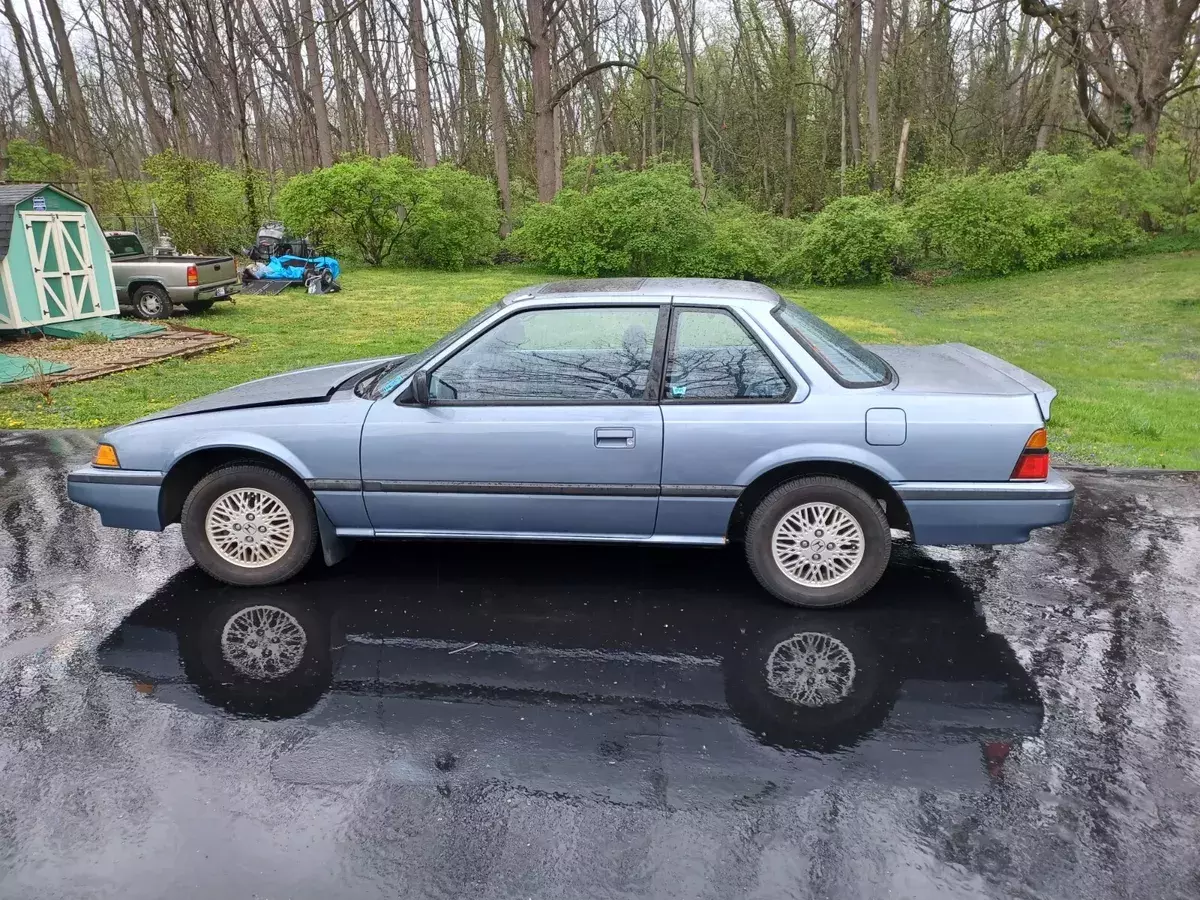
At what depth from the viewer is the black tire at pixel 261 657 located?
3.67 m

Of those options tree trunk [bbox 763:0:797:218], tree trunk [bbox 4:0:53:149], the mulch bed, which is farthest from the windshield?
tree trunk [bbox 4:0:53:149]

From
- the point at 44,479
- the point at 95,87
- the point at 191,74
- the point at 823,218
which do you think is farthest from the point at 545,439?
the point at 95,87

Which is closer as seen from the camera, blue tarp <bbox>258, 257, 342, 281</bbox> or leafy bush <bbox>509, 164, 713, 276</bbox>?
blue tarp <bbox>258, 257, 342, 281</bbox>

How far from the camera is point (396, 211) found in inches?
971

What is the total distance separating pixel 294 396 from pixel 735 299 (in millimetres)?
2370

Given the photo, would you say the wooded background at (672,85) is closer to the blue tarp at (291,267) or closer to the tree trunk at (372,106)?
the tree trunk at (372,106)

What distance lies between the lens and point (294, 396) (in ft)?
15.5

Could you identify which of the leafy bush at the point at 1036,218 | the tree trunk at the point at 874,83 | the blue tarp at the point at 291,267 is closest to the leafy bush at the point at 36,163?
the blue tarp at the point at 291,267

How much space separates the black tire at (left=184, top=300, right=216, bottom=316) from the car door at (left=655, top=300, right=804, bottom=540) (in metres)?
14.0

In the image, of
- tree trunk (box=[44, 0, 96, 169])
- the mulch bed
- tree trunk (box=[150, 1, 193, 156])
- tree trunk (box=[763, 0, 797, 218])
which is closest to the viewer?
the mulch bed

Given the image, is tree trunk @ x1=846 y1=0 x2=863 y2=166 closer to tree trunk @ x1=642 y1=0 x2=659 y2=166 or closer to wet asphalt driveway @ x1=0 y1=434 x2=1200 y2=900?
tree trunk @ x1=642 y1=0 x2=659 y2=166

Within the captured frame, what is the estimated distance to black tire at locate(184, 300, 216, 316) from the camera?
52.7 feet

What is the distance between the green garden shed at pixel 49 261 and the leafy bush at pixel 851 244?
14824 millimetres

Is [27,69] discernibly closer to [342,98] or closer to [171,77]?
[342,98]
